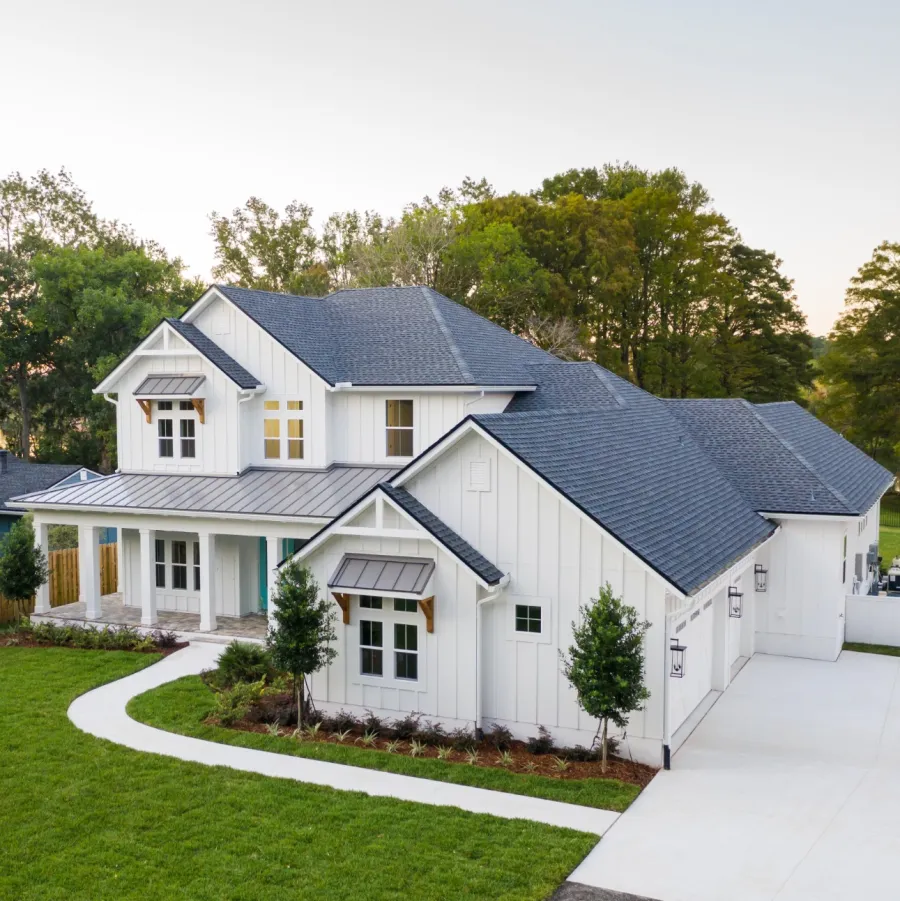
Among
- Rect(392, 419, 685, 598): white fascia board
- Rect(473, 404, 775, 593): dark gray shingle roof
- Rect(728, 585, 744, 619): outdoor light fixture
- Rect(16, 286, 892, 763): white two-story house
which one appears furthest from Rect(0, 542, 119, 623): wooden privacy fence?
Rect(728, 585, 744, 619): outdoor light fixture

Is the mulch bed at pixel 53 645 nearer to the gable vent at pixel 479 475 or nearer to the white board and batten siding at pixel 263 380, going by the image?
the white board and batten siding at pixel 263 380

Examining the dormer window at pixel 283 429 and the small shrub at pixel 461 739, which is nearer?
the small shrub at pixel 461 739

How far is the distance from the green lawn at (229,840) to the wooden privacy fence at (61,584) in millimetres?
10434

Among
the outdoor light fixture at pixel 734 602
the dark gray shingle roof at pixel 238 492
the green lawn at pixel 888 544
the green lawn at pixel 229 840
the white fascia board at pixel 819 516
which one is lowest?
the green lawn at pixel 888 544

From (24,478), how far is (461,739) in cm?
2116

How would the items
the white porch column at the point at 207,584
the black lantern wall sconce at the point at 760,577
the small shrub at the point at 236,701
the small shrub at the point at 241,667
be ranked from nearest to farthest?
the small shrub at the point at 236,701, the small shrub at the point at 241,667, the black lantern wall sconce at the point at 760,577, the white porch column at the point at 207,584

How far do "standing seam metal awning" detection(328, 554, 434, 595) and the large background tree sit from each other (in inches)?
1733

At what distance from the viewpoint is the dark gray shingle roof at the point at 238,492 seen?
1950 centimetres

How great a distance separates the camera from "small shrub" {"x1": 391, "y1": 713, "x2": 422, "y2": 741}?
44.9ft

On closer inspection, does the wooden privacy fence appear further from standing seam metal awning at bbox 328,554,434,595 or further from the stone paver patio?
standing seam metal awning at bbox 328,554,434,595

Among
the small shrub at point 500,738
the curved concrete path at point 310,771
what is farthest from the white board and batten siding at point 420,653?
the curved concrete path at point 310,771

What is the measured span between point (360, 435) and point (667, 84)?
16.1m

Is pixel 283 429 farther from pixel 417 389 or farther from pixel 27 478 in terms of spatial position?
pixel 27 478

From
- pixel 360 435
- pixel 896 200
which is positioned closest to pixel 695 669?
pixel 360 435
